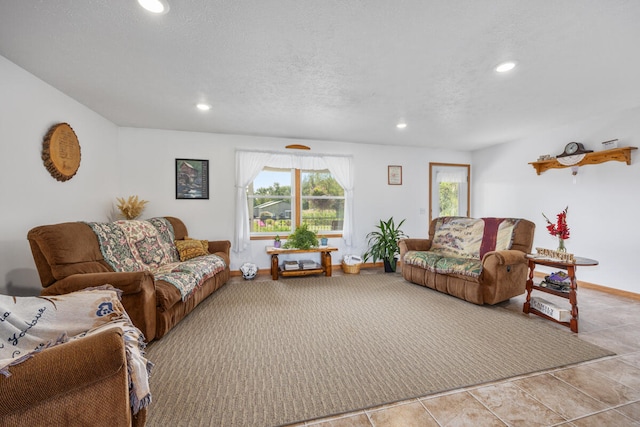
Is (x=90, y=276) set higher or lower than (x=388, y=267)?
higher

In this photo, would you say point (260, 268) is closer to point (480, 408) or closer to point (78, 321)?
point (78, 321)

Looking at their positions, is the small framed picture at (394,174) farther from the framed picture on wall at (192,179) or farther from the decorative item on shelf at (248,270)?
the framed picture on wall at (192,179)

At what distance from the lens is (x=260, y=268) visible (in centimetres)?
470

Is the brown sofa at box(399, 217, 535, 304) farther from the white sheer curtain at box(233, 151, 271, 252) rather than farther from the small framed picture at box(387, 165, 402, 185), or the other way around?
the white sheer curtain at box(233, 151, 271, 252)

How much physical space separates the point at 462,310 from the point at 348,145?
3.39m

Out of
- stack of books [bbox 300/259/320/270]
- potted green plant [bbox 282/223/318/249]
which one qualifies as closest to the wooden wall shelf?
potted green plant [bbox 282/223/318/249]

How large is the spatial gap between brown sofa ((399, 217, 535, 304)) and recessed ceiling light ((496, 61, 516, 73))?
1864mm

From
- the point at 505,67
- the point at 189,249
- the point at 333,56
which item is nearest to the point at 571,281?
the point at 505,67

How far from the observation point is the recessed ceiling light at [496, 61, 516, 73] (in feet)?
7.59

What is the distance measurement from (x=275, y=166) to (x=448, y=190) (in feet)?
12.4

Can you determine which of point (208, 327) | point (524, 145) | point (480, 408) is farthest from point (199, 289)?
point (524, 145)

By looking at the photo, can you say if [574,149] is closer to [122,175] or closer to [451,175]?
[451,175]

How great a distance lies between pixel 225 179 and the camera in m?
4.52

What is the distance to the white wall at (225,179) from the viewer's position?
4.20 m
